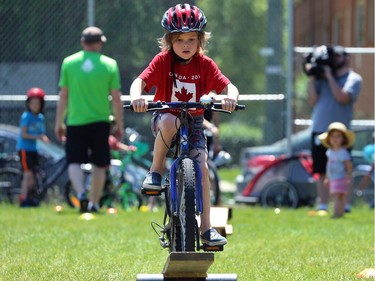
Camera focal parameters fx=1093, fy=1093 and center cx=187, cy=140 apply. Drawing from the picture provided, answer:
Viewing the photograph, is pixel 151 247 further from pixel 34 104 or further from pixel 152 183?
pixel 34 104

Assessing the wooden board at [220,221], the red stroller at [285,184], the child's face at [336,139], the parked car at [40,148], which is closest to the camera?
the wooden board at [220,221]

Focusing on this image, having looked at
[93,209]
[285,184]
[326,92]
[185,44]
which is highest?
[185,44]

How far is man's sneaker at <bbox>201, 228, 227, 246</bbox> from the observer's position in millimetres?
7039

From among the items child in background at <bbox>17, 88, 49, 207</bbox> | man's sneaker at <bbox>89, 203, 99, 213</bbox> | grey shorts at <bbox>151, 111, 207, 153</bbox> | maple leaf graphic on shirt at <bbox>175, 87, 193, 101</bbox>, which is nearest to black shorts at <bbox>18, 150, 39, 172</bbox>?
child in background at <bbox>17, 88, 49, 207</bbox>

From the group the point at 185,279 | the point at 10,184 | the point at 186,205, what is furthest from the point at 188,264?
the point at 10,184

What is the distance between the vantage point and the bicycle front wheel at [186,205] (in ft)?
22.1

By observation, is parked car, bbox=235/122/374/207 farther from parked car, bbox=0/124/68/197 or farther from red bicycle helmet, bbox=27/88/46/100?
red bicycle helmet, bbox=27/88/46/100

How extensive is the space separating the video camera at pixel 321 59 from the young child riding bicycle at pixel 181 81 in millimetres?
6756

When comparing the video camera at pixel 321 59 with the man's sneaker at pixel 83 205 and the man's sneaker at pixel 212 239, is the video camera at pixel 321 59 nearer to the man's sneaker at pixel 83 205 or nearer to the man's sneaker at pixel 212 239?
the man's sneaker at pixel 83 205

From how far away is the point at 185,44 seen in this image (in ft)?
24.2

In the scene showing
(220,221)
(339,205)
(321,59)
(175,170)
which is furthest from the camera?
(321,59)

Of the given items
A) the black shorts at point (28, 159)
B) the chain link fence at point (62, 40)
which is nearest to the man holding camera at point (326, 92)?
the chain link fence at point (62, 40)

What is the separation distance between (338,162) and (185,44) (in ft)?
20.8

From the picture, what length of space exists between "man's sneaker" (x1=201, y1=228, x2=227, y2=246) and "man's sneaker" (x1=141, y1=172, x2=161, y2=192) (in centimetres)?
44
